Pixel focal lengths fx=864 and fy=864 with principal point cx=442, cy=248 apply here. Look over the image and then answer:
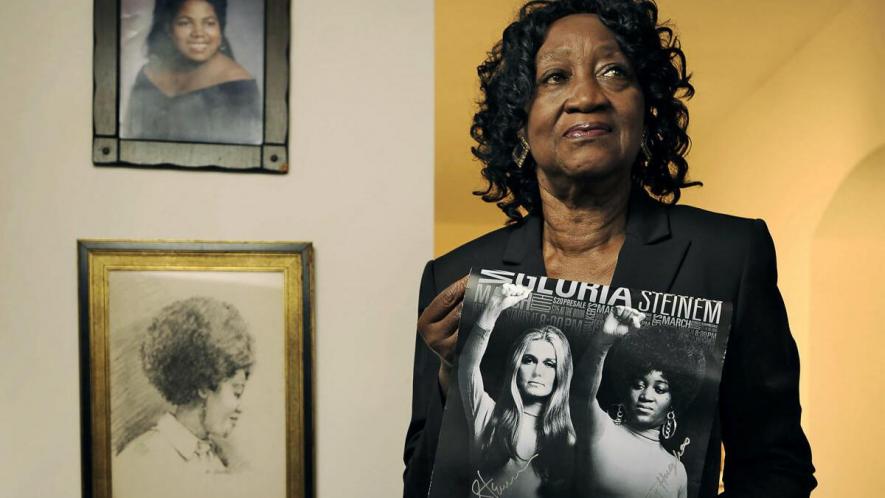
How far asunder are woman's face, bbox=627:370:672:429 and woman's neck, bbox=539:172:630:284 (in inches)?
8.6

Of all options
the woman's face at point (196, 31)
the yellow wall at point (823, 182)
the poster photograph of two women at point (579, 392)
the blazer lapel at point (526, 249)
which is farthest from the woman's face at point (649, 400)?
the yellow wall at point (823, 182)

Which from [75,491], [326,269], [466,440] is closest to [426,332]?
[466,440]

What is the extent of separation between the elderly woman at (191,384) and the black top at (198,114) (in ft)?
1.11

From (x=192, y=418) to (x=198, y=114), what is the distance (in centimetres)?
62

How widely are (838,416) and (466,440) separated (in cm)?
376

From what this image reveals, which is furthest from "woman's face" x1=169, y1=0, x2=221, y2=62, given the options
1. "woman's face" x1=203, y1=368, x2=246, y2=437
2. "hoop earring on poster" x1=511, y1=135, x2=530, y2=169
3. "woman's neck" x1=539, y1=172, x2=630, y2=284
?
"woman's neck" x1=539, y1=172, x2=630, y2=284

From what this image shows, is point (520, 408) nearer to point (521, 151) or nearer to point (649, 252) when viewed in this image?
point (649, 252)

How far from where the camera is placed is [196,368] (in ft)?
5.74

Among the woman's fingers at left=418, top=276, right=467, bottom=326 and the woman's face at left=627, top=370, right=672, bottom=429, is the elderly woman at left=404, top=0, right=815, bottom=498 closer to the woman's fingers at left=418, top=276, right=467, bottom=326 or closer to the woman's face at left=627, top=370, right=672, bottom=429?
the woman's fingers at left=418, top=276, right=467, bottom=326

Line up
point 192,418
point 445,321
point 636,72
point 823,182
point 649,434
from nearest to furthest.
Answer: point 649,434, point 445,321, point 636,72, point 192,418, point 823,182

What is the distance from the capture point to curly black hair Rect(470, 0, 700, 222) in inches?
→ 45.9

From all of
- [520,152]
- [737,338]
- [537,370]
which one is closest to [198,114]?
[520,152]

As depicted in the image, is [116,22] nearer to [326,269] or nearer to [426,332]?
[326,269]

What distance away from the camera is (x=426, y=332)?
106 centimetres
